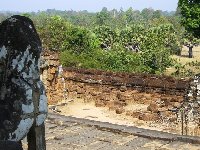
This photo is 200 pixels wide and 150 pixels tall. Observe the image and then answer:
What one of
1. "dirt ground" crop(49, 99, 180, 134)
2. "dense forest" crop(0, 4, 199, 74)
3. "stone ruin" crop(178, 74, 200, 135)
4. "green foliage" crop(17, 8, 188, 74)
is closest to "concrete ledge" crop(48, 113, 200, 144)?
"stone ruin" crop(178, 74, 200, 135)

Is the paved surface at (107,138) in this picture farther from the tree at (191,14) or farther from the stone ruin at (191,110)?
the tree at (191,14)

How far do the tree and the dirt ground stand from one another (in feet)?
28.9

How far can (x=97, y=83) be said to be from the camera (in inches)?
555

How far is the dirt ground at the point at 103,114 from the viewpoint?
1097 cm

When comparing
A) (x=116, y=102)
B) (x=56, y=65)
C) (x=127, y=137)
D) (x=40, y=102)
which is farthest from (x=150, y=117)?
(x=40, y=102)

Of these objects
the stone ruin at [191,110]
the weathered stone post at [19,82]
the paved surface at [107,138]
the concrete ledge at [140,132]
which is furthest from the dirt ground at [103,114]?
the weathered stone post at [19,82]

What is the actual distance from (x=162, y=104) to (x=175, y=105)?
0.45 metres

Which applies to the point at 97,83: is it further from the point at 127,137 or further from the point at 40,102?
the point at 40,102

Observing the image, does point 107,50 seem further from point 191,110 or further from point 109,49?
point 191,110

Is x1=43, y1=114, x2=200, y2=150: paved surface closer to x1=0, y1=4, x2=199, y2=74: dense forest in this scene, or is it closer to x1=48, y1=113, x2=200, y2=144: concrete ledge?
x1=48, y1=113, x2=200, y2=144: concrete ledge

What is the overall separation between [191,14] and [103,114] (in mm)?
10298

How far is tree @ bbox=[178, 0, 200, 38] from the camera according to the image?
2031cm

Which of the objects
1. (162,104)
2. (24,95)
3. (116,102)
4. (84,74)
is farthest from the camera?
(84,74)

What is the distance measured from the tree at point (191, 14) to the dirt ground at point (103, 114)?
882 cm
